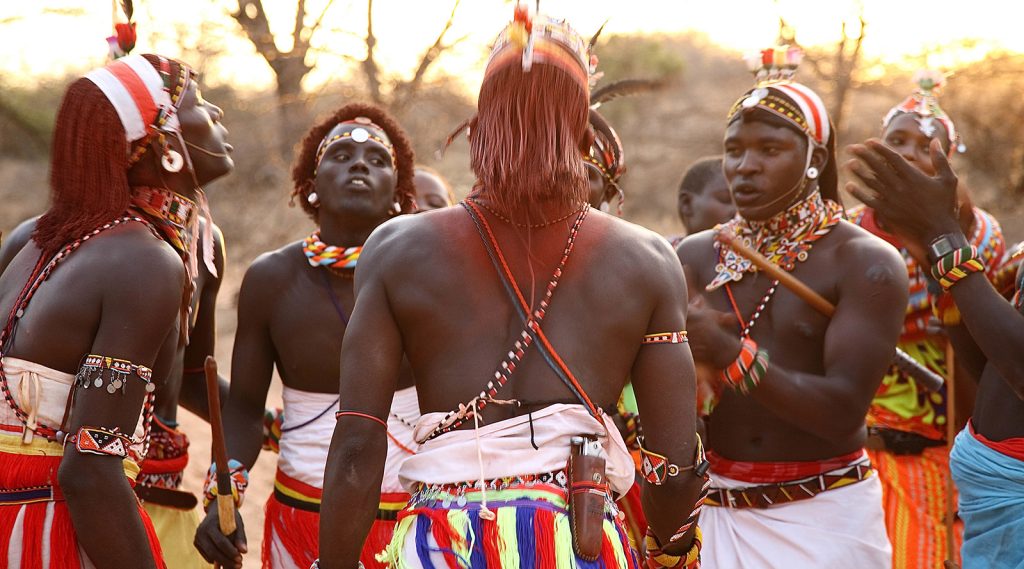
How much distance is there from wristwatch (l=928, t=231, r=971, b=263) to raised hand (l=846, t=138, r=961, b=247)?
0.02 metres

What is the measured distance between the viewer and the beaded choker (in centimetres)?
457

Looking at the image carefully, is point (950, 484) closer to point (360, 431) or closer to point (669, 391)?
Result: point (669, 391)

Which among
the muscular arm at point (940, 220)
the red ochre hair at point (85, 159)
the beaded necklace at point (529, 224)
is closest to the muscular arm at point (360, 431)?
the beaded necklace at point (529, 224)

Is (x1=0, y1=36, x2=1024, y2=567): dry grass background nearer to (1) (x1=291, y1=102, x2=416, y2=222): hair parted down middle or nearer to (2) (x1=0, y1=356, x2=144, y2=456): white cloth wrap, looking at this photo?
(1) (x1=291, y1=102, x2=416, y2=222): hair parted down middle

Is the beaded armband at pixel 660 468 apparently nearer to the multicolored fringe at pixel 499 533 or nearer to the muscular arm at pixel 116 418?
the multicolored fringe at pixel 499 533

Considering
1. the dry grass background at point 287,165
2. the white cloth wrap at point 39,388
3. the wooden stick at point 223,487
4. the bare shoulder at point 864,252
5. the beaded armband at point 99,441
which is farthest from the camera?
the dry grass background at point 287,165

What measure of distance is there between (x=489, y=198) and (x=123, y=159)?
1330 millimetres

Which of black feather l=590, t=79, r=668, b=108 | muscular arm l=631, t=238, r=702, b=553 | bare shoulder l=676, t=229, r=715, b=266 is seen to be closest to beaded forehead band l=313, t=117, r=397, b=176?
black feather l=590, t=79, r=668, b=108

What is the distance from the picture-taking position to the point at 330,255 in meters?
4.60

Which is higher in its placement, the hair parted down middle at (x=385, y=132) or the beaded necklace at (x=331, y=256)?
the hair parted down middle at (x=385, y=132)

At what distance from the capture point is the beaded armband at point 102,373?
10.1 ft

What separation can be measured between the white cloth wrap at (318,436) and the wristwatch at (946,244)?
2.04m

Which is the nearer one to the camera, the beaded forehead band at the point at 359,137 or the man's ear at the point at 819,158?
the man's ear at the point at 819,158

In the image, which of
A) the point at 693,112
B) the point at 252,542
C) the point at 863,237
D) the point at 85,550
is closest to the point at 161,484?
the point at 85,550
